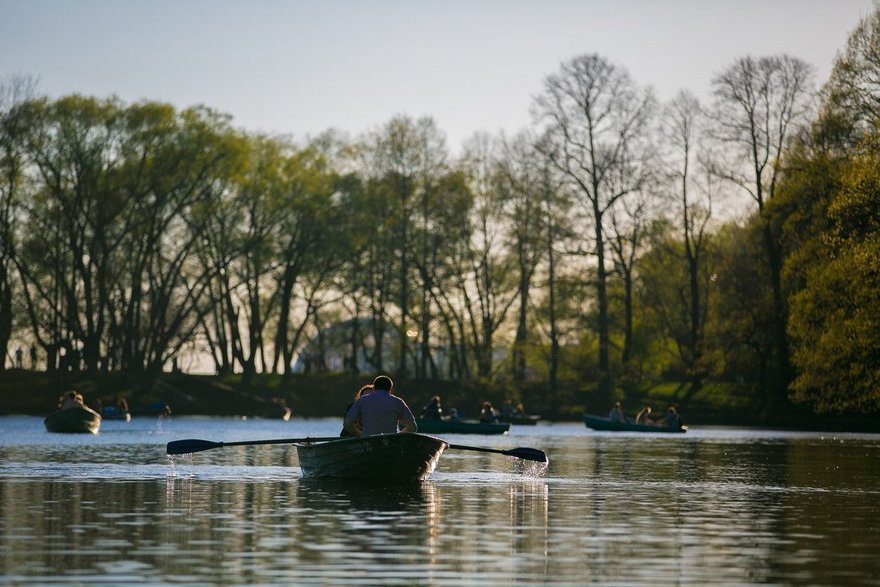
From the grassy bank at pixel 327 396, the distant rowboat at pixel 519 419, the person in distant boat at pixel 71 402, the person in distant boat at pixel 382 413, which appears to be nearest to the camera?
the person in distant boat at pixel 382 413

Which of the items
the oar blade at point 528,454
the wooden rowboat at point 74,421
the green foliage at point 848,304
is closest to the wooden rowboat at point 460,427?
the wooden rowboat at point 74,421

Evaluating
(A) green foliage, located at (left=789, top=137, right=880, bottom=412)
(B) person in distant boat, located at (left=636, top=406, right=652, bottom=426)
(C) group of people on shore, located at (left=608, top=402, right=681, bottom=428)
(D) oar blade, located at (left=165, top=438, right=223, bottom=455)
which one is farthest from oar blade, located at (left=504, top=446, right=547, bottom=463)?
(B) person in distant boat, located at (left=636, top=406, right=652, bottom=426)

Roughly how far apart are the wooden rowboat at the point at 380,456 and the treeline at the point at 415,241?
41054mm

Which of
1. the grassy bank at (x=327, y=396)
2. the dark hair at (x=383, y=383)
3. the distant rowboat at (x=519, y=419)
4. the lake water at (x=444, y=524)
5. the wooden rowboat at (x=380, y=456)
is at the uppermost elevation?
the grassy bank at (x=327, y=396)

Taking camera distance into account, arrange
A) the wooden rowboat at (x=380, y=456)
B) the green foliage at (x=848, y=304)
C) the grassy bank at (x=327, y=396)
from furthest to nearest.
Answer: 1. the grassy bank at (x=327, y=396)
2. the green foliage at (x=848, y=304)
3. the wooden rowboat at (x=380, y=456)

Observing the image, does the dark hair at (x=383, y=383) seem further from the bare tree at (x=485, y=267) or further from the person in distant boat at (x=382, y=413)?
the bare tree at (x=485, y=267)

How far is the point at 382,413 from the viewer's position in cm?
2631

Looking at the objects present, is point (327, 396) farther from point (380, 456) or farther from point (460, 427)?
point (380, 456)

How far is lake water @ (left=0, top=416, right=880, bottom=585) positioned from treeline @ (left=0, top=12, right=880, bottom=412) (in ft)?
127

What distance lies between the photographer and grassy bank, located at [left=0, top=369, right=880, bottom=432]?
81.6m

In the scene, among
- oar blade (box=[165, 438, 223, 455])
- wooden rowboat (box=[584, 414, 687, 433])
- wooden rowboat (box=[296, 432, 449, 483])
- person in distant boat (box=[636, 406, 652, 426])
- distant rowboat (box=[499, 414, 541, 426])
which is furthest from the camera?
distant rowboat (box=[499, 414, 541, 426])

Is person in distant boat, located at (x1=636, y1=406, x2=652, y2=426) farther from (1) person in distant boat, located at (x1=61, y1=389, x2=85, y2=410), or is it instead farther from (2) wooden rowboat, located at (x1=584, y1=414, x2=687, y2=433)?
(1) person in distant boat, located at (x1=61, y1=389, x2=85, y2=410)

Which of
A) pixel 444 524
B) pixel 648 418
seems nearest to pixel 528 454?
pixel 444 524

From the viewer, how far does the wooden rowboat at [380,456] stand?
84.7ft
